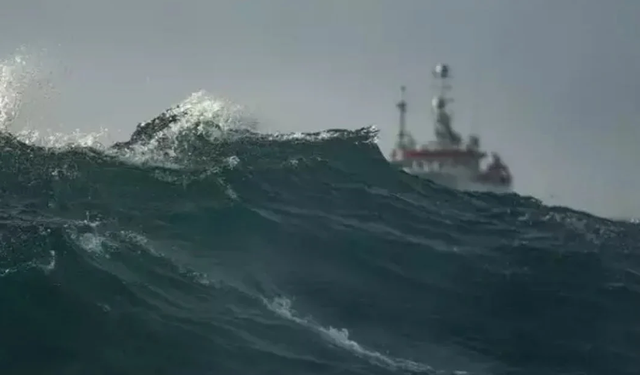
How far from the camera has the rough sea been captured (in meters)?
24.4

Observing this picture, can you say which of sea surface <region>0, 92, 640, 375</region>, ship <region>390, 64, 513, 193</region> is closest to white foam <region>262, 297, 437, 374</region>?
sea surface <region>0, 92, 640, 375</region>

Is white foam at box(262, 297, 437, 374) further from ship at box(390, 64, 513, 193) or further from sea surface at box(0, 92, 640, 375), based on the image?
ship at box(390, 64, 513, 193)

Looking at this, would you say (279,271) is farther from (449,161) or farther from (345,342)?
(449,161)

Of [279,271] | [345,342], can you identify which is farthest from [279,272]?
[345,342]

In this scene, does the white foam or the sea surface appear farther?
the white foam

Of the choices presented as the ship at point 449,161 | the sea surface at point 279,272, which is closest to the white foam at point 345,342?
the sea surface at point 279,272

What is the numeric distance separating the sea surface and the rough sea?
0.09 m

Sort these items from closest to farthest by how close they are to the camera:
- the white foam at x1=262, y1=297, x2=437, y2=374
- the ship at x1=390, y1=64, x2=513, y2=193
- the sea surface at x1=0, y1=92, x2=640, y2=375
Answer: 1. the sea surface at x1=0, y1=92, x2=640, y2=375
2. the white foam at x1=262, y1=297, x2=437, y2=374
3. the ship at x1=390, y1=64, x2=513, y2=193

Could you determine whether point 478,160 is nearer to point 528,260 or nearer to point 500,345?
point 528,260

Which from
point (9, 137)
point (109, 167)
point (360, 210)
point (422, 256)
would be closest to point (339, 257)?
point (422, 256)

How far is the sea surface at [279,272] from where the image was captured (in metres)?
24.4

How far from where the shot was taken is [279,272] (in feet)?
102

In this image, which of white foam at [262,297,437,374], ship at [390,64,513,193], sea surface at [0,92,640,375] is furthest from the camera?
ship at [390,64,513,193]

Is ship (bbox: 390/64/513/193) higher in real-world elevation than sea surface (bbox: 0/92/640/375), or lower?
higher
